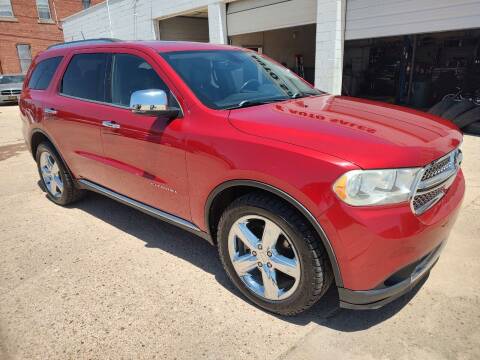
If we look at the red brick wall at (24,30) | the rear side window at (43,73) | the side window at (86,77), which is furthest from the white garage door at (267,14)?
the red brick wall at (24,30)

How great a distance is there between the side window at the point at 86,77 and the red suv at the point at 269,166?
0.06 ft

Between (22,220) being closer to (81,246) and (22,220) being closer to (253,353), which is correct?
(81,246)

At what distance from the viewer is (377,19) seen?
9.00 meters

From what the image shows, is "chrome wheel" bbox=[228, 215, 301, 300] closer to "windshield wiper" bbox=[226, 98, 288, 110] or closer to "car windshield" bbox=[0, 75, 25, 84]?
"windshield wiper" bbox=[226, 98, 288, 110]

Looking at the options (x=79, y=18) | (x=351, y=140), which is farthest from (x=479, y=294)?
(x=79, y=18)

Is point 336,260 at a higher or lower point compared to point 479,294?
higher

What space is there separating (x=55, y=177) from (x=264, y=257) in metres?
3.18

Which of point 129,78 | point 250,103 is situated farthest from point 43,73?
point 250,103

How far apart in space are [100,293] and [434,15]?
863cm

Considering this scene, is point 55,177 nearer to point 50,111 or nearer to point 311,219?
point 50,111

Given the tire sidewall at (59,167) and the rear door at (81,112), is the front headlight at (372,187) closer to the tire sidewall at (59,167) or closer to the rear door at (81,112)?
the rear door at (81,112)

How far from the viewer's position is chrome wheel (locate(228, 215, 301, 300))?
90.4 inches

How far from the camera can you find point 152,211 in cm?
317

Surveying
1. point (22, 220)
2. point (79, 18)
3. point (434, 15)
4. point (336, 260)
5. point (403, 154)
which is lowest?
point (22, 220)
